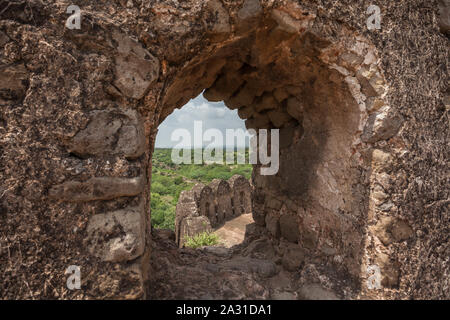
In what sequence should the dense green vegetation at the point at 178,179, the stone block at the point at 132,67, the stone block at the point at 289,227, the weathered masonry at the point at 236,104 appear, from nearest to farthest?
the weathered masonry at the point at 236,104 < the stone block at the point at 132,67 < the stone block at the point at 289,227 < the dense green vegetation at the point at 178,179

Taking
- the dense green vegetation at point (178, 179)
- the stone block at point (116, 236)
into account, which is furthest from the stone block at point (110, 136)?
the dense green vegetation at point (178, 179)

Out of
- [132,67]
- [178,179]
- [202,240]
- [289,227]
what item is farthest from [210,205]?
[178,179]

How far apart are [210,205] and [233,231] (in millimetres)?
1170

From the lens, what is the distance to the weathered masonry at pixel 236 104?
41.1 inches

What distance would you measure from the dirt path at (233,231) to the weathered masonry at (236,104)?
4475 mm

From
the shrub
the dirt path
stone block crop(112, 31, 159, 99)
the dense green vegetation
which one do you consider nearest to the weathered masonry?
stone block crop(112, 31, 159, 99)

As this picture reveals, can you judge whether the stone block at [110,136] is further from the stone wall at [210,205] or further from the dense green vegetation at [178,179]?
the dense green vegetation at [178,179]

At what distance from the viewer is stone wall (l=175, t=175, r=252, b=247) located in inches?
261

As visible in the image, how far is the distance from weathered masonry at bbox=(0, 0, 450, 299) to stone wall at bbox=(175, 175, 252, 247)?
4.51 meters

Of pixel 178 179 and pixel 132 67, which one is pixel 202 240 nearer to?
pixel 132 67

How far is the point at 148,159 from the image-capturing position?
1362mm

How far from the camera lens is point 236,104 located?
8.21 ft

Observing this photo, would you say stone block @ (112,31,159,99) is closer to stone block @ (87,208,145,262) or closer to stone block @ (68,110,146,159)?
stone block @ (68,110,146,159)
